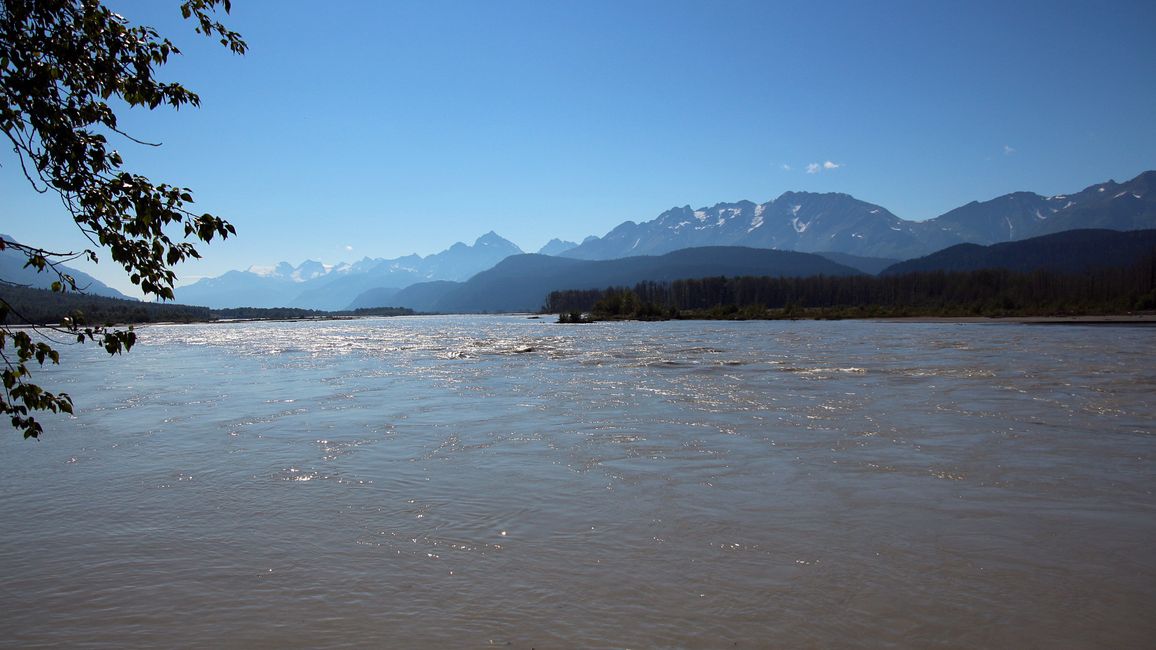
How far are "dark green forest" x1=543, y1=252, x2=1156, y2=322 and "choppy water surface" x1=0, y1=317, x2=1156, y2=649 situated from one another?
3957 inches

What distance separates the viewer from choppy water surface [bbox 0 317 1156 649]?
5.64m

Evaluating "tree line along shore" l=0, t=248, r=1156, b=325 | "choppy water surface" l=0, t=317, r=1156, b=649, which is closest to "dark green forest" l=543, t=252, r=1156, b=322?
"tree line along shore" l=0, t=248, r=1156, b=325

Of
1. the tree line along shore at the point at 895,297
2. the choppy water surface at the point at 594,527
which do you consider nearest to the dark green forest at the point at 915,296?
the tree line along shore at the point at 895,297

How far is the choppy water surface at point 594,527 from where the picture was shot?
564 centimetres

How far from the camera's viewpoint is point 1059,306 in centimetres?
9781

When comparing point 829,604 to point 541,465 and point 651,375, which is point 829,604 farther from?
point 651,375

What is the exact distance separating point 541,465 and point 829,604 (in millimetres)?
6474

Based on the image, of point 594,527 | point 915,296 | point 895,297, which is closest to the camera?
point 594,527

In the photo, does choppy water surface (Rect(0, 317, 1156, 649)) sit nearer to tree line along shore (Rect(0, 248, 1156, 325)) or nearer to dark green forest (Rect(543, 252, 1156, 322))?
tree line along shore (Rect(0, 248, 1156, 325))

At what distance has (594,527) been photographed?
26.8 ft

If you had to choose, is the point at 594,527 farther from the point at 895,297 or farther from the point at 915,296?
the point at 895,297

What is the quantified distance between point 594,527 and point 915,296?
165m

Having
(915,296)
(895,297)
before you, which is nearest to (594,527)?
(915,296)

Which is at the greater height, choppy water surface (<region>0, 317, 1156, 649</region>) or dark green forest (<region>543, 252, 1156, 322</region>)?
dark green forest (<region>543, 252, 1156, 322</region>)
